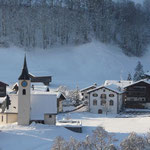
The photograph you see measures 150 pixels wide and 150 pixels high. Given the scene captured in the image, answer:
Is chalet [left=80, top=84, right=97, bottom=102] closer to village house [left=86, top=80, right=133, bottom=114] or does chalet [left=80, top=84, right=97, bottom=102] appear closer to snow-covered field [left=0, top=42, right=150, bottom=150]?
village house [left=86, top=80, right=133, bottom=114]

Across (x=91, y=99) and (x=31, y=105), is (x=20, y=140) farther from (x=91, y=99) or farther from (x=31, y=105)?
(x=91, y=99)

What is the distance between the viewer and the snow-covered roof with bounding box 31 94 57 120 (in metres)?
33.0

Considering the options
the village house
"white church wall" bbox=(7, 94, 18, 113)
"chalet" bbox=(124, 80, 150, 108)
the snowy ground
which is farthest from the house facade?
"white church wall" bbox=(7, 94, 18, 113)

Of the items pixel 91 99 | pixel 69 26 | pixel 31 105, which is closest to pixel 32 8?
pixel 69 26

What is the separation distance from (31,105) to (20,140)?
7413 millimetres

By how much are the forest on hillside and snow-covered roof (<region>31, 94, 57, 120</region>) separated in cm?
5155

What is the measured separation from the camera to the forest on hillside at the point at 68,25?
8838 centimetres

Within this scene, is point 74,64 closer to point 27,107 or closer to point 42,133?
point 27,107

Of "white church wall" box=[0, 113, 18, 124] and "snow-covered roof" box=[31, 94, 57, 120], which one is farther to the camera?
"white church wall" box=[0, 113, 18, 124]

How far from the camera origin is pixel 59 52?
83.4m

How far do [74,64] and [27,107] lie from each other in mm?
45848

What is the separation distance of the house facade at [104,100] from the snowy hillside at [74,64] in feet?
54.0

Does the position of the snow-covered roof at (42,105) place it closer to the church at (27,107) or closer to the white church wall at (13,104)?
the church at (27,107)

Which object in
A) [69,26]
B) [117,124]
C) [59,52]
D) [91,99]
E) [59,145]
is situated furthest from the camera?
[69,26]
